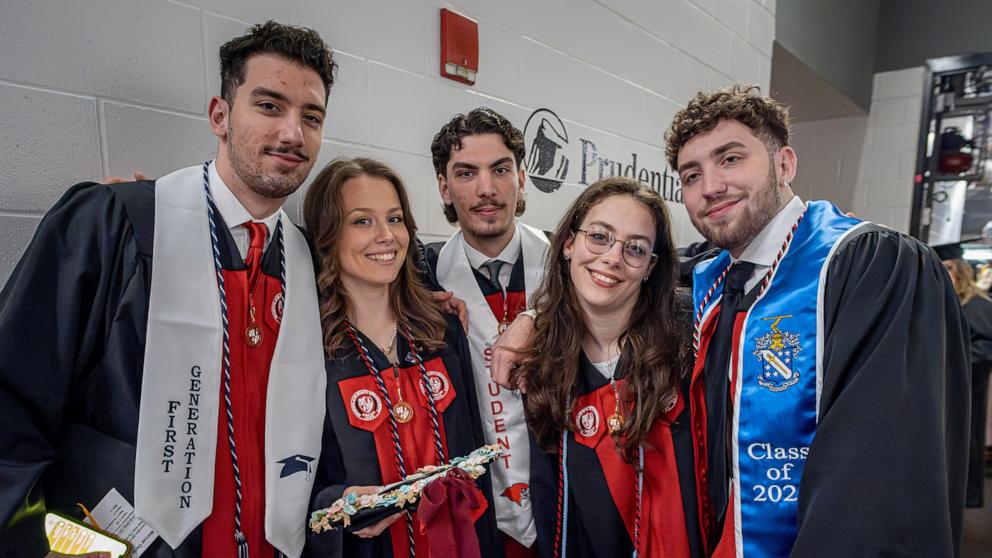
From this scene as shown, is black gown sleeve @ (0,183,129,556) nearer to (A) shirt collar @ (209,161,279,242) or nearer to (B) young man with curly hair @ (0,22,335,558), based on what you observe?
(B) young man with curly hair @ (0,22,335,558)

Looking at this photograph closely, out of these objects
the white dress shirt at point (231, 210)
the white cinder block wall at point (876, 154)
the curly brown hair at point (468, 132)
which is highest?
the white cinder block wall at point (876, 154)

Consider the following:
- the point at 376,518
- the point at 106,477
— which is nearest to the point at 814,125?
the point at 376,518

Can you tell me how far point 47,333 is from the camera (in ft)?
2.95

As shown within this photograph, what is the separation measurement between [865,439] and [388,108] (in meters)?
1.52

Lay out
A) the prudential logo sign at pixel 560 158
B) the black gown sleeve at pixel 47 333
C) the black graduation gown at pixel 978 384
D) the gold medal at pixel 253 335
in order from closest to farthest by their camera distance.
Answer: the black gown sleeve at pixel 47 333 < the gold medal at pixel 253 335 < the prudential logo sign at pixel 560 158 < the black graduation gown at pixel 978 384

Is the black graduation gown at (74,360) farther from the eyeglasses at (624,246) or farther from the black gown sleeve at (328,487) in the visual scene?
the eyeglasses at (624,246)

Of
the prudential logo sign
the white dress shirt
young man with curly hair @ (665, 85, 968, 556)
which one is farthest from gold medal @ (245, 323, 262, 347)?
the prudential logo sign

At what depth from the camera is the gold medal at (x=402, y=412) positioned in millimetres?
1234

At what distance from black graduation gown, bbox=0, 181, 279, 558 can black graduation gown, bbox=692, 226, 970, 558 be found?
1255mm

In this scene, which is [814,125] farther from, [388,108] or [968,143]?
[388,108]

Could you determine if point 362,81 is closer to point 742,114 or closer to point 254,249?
point 254,249

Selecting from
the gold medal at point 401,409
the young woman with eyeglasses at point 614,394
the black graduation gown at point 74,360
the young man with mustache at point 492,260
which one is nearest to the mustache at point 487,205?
the young man with mustache at point 492,260

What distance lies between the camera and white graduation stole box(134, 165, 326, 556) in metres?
0.95

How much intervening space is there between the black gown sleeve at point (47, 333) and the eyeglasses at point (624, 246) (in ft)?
3.42
